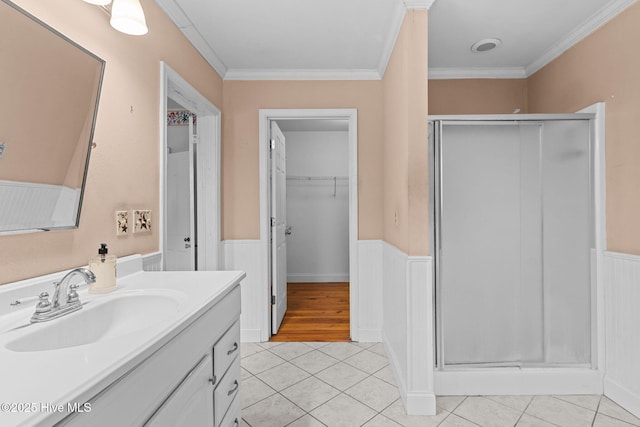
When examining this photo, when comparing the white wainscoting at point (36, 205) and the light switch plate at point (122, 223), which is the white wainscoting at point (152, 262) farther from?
the white wainscoting at point (36, 205)

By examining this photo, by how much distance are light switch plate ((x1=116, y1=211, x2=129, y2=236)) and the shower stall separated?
5.70 ft

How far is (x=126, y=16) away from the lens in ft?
3.92

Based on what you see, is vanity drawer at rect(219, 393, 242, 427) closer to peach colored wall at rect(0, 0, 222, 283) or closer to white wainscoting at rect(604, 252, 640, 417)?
peach colored wall at rect(0, 0, 222, 283)

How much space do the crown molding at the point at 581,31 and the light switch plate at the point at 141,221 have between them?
119 inches

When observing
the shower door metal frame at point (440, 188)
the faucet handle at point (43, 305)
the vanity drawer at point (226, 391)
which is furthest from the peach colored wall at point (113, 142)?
the shower door metal frame at point (440, 188)

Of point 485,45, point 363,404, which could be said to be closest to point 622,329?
point 363,404

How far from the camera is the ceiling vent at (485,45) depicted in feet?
7.45

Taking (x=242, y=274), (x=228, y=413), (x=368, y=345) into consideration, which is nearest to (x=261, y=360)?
(x=368, y=345)

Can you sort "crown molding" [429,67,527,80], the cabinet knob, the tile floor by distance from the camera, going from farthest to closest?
"crown molding" [429,67,527,80], the tile floor, the cabinet knob

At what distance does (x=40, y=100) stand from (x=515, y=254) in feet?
8.18

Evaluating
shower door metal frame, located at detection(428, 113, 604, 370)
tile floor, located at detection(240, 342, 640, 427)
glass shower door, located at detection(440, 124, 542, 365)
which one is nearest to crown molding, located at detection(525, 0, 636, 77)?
shower door metal frame, located at detection(428, 113, 604, 370)

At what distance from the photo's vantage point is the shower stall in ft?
6.44

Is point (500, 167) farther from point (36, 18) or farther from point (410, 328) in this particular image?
point (36, 18)

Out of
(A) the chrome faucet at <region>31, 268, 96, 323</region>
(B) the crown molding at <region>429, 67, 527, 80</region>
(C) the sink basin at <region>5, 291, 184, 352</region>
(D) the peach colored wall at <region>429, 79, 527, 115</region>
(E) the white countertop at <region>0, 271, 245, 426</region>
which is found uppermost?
(B) the crown molding at <region>429, 67, 527, 80</region>
